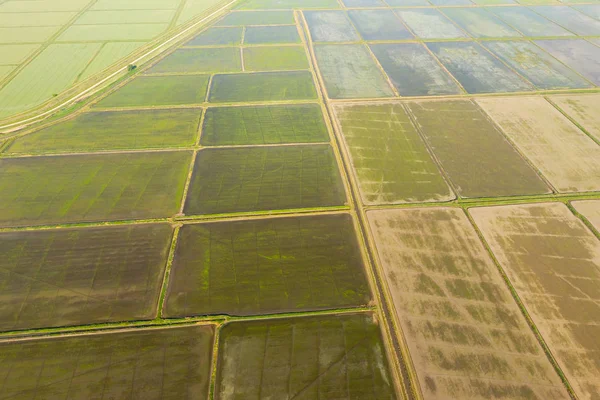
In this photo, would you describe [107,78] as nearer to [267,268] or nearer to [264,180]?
[264,180]

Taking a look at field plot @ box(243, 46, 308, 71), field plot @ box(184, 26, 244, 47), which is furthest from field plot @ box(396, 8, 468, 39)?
field plot @ box(184, 26, 244, 47)

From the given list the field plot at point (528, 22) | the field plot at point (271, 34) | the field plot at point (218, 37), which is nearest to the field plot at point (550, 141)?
the field plot at point (528, 22)

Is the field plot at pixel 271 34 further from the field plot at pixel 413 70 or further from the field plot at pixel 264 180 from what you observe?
the field plot at pixel 264 180

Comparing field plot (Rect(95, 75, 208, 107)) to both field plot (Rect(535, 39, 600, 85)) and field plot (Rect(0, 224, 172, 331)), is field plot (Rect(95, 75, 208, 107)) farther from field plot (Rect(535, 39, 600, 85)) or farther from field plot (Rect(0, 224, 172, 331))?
field plot (Rect(535, 39, 600, 85))

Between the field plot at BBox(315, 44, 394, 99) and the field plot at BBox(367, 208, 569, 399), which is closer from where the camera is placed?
the field plot at BBox(367, 208, 569, 399)

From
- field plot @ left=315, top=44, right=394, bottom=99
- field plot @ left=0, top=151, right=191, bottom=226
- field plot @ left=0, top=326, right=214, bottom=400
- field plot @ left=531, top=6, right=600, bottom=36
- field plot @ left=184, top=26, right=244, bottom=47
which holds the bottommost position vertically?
field plot @ left=0, top=326, right=214, bottom=400

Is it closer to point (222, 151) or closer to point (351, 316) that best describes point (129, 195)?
point (222, 151)

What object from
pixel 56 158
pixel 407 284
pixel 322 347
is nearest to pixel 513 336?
pixel 407 284

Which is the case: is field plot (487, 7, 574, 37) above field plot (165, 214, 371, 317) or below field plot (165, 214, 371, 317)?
above
